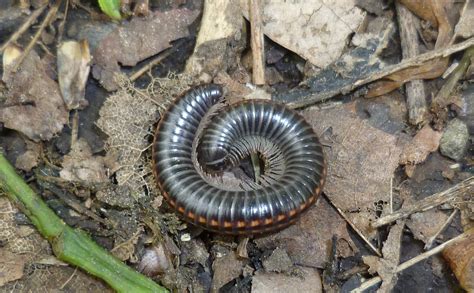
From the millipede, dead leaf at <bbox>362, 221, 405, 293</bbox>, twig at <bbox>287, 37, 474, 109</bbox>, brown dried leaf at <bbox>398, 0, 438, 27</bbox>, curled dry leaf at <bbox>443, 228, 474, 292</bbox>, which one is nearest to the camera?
the millipede

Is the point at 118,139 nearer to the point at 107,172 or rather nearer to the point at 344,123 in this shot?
the point at 107,172

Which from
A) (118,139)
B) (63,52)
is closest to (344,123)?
(118,139)

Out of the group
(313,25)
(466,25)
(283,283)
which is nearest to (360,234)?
(283,283)

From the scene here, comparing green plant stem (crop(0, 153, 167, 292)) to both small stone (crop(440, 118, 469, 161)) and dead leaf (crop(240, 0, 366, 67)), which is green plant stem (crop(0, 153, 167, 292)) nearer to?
dead leaf (crop(240, 0, 366, 67))

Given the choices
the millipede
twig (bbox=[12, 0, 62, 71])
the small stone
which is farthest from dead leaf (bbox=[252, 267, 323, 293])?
twig (bbox=[12, 0, 62, 71])

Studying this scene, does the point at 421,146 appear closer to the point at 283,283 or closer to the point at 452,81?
the point at 452,81

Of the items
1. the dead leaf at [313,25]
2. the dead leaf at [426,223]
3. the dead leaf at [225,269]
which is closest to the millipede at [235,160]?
the dead leaf at [225,269]

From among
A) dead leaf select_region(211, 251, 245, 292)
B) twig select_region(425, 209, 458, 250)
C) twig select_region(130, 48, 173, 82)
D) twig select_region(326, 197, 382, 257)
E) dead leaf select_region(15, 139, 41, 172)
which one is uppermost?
twig select_region(130, 48, 173, 82)
